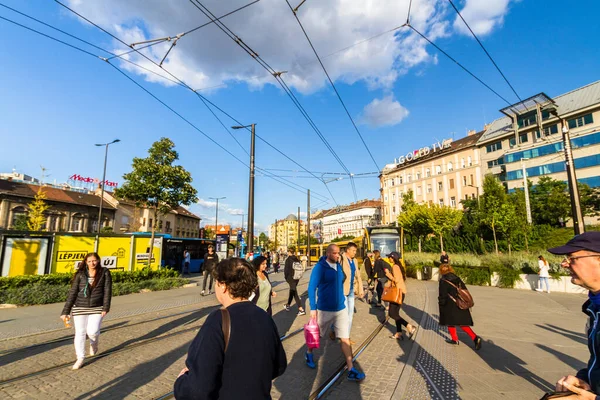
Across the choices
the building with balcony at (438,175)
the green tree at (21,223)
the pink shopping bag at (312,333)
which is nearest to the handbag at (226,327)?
the pink shopping bag at (312,333)

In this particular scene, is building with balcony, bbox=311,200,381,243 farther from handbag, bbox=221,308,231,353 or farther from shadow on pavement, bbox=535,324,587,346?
handbag, bbox=221,308,231,353

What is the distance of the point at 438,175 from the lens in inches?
2343

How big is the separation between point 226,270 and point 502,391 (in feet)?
14.9

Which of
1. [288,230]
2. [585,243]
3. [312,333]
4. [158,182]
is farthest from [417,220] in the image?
[288,230]

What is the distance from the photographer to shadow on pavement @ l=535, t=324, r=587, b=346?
23.1ft

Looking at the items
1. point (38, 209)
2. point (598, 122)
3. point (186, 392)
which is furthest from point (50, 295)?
point (598, 122)

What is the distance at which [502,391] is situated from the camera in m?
4.31

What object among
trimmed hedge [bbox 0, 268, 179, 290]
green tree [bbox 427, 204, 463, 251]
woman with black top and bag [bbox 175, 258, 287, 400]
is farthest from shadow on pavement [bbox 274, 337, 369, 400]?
green tree [bbox 427, 204, 463, 251]

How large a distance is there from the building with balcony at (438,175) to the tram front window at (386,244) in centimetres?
2956

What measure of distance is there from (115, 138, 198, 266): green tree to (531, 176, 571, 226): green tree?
1508 inches

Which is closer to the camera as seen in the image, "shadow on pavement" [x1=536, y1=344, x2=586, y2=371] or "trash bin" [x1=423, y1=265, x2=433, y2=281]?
"shadow on pavement" [x1=536, y1=344, x2=586, y2=371]

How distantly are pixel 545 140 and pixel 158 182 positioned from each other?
4594cm

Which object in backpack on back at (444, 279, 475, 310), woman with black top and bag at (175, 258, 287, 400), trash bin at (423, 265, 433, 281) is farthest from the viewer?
trash bin at (423, 265, 433, 281)

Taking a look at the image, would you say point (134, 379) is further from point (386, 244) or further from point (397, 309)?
point (386, 244)
